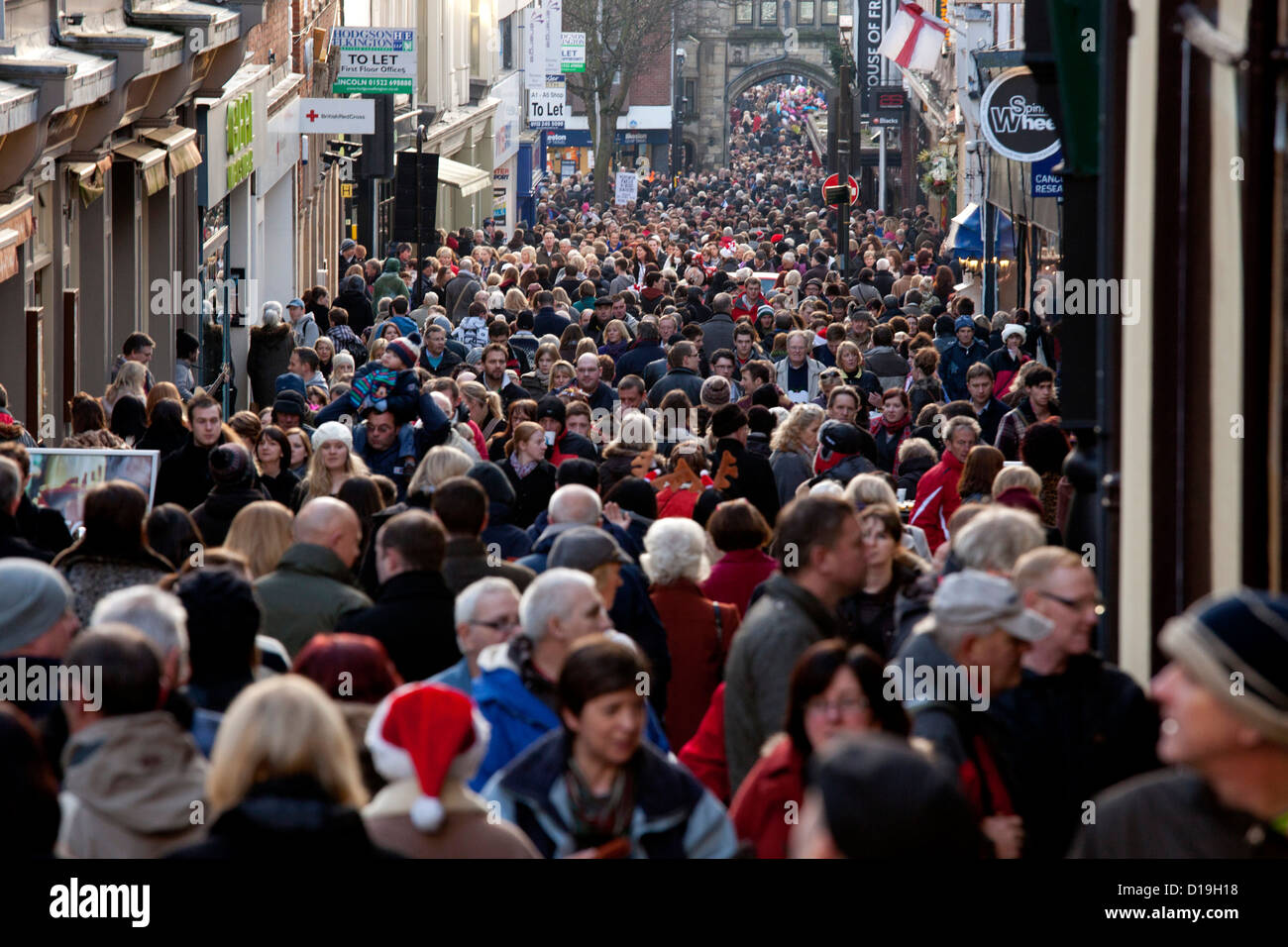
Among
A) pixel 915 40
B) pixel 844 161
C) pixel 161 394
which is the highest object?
pixel 915 40

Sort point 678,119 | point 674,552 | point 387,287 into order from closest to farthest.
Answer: point 674,552 → point 387,287 → point 678,119

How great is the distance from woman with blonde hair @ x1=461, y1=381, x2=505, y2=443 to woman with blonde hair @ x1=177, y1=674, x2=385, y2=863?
8.73 metres

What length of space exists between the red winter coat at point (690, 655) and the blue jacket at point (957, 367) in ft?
30.4

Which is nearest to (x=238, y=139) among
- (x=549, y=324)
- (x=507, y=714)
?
(x=549, y=324)

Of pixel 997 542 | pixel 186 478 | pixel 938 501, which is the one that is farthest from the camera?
pixel 186 478

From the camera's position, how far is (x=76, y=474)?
9.27 meters

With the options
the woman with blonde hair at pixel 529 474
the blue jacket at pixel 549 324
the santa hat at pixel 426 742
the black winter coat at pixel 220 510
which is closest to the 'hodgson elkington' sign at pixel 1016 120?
the blue jacket at pixel 549 324

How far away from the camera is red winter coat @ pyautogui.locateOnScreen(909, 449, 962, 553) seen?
382 inches

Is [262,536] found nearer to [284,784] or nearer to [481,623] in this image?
[481,623]

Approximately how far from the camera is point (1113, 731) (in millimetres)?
4891

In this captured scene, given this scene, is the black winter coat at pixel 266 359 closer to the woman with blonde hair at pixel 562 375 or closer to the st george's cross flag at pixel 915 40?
the woman with blonde hair at pixel 562 375

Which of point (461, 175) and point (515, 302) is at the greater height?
point (461, 175)

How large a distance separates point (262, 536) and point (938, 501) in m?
3.78

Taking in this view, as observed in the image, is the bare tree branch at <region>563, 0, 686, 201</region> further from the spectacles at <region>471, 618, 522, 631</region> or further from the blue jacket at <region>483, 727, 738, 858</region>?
the blue jacket at <region>483, 727, 738, 858</region>
